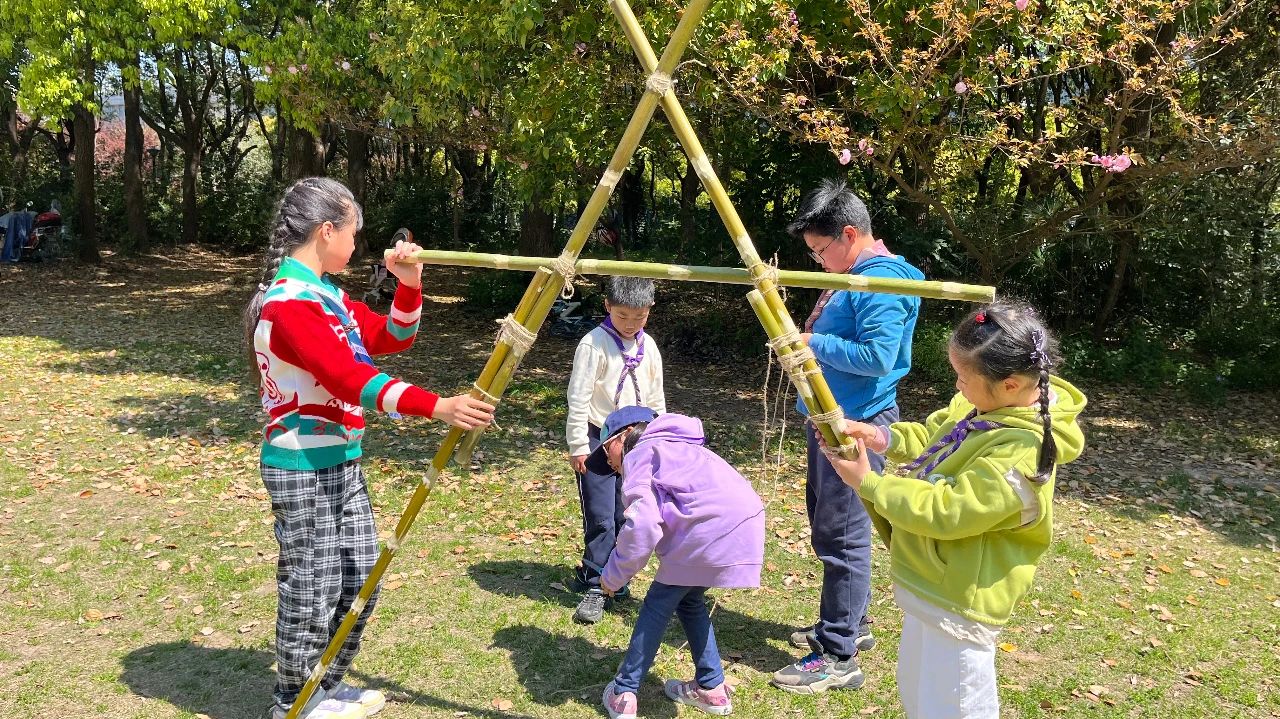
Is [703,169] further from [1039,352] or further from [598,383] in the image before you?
[598,383]

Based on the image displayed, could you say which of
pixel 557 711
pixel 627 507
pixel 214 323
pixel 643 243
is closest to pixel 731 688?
pixel 557 711

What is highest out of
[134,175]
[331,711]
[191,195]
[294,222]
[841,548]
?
[134,175]

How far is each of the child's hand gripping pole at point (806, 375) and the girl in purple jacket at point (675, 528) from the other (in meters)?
0.74

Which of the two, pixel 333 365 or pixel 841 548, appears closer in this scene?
pixel 333 365

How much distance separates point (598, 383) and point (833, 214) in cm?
152

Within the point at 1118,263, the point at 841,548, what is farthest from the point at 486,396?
the point at 1118,263

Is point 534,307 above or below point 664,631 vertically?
above

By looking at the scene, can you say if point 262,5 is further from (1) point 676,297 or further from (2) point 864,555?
(2) point 864,555

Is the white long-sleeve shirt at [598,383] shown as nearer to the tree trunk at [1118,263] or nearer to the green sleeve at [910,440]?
the green sleeve at [910,440]

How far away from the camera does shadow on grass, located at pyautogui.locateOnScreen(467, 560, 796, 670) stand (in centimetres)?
463

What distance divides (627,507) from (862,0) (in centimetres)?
598

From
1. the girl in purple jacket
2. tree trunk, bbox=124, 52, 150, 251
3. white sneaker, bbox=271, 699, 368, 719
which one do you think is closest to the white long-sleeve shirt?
the girl in purple jacket

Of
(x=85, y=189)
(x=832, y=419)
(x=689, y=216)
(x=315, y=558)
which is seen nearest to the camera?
(x=832, y=419)

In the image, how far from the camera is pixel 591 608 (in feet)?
16.1
